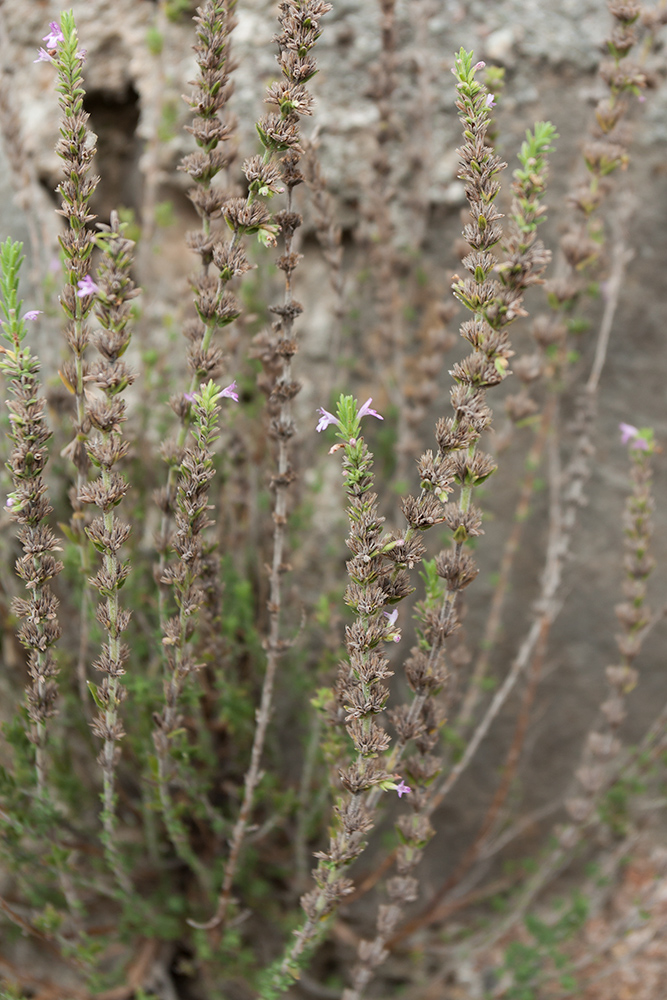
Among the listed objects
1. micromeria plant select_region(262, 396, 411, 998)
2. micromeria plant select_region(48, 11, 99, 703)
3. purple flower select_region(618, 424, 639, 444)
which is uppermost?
purple flower select_region(618, 424, 639, 444)

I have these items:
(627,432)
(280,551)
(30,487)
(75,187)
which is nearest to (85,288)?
(75,187)

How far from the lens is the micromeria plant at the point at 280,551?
1042 mm

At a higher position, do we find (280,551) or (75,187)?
(75,187)

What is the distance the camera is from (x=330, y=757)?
131cm

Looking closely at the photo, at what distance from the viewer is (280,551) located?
4.33ft

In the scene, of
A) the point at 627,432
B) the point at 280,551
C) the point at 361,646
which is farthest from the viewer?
the point at 627,432

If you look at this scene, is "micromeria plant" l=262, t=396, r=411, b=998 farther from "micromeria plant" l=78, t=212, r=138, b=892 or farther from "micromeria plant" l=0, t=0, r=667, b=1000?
"micromeria plant" l=78, t=212, r=138, b=892

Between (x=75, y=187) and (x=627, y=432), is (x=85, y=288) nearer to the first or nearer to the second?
(x=75, y=187)

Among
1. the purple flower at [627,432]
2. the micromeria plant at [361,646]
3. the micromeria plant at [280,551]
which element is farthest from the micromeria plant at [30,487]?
the purple flower at [627,432]

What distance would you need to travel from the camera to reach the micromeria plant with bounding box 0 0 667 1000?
3.42 feet

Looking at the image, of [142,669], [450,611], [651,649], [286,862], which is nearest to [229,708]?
[142,669]

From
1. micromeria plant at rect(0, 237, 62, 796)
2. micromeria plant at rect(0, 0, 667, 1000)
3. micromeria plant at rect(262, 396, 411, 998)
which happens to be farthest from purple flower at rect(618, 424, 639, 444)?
micromeria plant at rect(0, 237, 62, 796)

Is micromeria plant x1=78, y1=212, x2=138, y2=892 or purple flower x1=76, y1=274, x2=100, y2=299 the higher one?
purple flower x1=76, y1=274, x2=100, y2=299

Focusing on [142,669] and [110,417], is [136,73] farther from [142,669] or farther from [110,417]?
[142,669]
